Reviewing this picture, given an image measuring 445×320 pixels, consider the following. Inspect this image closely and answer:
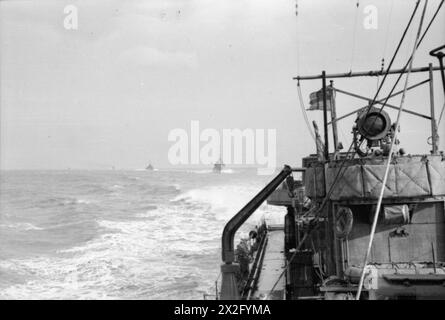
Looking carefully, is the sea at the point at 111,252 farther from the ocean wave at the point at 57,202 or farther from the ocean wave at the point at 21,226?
the ocean wave at the point at 57,202

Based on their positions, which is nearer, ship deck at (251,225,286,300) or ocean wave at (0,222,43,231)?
ship deck at (251,225,286,300)

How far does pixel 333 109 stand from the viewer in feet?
50.9

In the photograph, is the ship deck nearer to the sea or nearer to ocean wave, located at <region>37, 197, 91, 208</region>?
the sea

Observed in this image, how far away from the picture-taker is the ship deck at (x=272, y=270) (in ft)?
46.5

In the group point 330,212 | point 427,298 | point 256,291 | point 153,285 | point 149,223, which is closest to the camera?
point 427,298

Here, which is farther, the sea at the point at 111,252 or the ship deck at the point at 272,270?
the sea at the point at 111,252

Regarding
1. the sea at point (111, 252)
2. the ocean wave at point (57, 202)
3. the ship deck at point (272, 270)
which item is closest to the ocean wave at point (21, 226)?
the sea at point (111, 252)

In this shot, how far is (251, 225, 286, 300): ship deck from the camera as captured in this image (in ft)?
46.5

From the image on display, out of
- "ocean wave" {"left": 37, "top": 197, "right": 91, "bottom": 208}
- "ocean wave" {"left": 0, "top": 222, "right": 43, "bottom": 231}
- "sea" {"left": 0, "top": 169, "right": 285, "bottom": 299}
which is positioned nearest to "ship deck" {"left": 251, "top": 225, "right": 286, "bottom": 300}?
"sea" {"left": 0, "top": 169, "right": 285, "bottom": 299}

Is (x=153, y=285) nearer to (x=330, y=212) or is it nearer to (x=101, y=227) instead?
(x=330, y=212)
